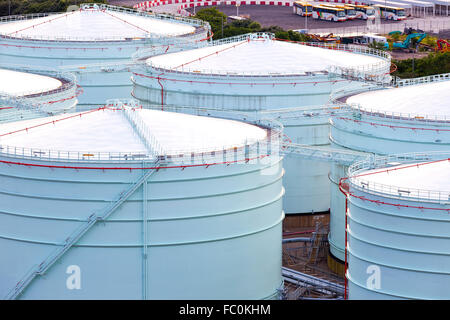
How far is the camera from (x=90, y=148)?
47.8 metres

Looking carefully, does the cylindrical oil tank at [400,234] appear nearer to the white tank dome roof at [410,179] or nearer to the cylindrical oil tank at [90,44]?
the white tank dome roof at [410,179]

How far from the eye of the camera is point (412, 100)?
57219 millimetres

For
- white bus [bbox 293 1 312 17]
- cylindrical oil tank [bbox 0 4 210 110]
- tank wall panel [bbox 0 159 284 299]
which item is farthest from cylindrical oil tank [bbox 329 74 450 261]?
white bus [bbox 293 1 312 17]

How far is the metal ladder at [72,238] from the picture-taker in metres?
46.2

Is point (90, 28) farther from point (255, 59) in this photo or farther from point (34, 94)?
point (34, 94)

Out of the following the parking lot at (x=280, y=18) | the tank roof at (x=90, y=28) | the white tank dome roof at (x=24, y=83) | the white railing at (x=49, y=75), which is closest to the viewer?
the white railing at (x=49, y=75)

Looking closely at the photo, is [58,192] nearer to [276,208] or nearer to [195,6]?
[276,208]

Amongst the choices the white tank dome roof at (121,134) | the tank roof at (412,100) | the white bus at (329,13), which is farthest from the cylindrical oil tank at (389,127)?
the white bus at (329,13)

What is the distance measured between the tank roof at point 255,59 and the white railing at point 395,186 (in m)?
14.4

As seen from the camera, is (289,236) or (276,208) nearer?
(276,208)

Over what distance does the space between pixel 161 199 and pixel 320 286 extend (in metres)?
10.4

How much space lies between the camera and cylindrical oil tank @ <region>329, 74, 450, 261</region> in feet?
179

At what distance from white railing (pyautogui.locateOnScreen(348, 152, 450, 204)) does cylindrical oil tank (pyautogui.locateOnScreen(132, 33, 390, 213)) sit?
10.7 meters
